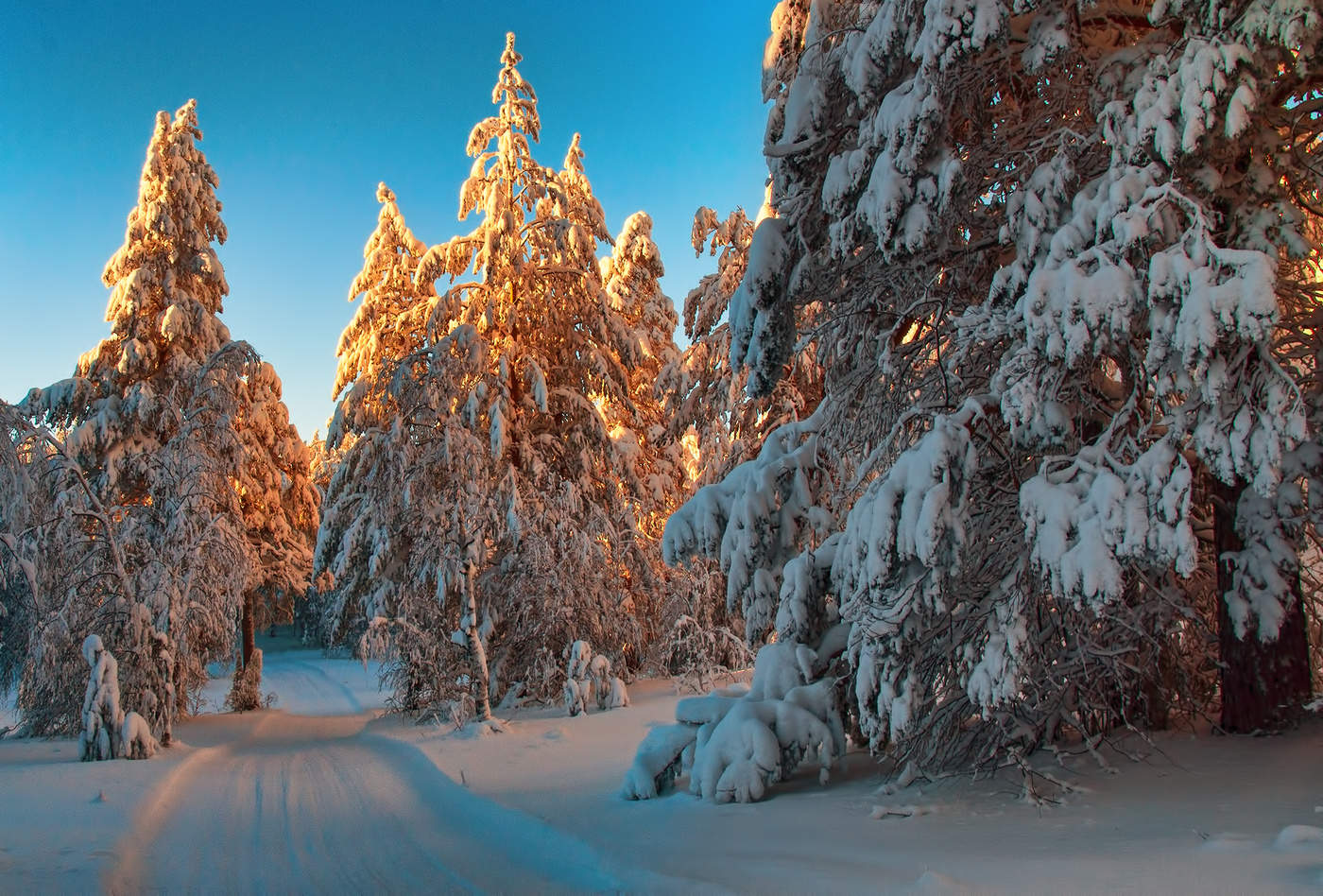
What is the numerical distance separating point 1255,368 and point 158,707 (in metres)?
13.6

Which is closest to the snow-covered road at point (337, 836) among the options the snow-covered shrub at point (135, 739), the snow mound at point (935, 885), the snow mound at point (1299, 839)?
the snow-covered shrub at point (135, 739)

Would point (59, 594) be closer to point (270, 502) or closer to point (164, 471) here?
point (164, 471)

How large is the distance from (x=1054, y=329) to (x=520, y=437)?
11.7 m

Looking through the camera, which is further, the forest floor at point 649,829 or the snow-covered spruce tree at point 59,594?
the snow-covered spruce tree at point 59,594

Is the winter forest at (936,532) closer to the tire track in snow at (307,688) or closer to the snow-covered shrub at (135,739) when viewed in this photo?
the snow-covered shrub at (135,739)

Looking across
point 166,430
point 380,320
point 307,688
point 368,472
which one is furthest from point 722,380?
point 307,688

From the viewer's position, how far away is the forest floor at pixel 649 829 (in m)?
4.39

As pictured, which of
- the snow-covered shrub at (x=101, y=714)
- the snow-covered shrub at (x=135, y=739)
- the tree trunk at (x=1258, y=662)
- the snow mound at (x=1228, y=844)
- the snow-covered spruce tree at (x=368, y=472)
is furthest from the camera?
the snow-covered spruce tree at (x=368, y=472)

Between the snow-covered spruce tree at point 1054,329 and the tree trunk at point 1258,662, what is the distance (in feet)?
0.17

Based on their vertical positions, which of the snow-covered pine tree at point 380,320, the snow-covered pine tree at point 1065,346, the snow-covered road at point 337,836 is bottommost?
the snow-covered road at point 337,836

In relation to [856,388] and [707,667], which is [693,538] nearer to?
[856,388]

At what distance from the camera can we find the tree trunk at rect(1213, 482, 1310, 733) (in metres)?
6.26

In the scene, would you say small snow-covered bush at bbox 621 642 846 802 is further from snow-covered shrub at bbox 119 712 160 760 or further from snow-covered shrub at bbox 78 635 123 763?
snow-covered shrub at bbox 78 635 123 763

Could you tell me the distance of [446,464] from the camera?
13.4 metres
